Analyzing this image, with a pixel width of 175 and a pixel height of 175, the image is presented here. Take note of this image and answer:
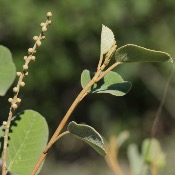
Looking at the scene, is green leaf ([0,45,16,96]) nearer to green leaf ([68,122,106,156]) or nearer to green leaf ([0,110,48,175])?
green leaf ([0,110,48,175])

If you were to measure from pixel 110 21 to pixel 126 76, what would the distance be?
0.55 metres

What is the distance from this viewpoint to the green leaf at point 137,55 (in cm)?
65

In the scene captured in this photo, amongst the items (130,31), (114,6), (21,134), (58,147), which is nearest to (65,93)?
(58,147)

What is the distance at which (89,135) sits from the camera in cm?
64

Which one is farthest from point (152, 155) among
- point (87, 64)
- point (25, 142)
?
point (87, 64)

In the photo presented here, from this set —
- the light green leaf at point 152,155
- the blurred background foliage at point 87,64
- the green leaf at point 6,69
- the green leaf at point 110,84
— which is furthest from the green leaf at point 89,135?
the blurred background foliage at point 87,64

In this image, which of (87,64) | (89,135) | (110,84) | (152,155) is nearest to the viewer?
(89,135)

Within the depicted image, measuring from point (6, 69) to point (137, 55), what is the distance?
253 millimetres

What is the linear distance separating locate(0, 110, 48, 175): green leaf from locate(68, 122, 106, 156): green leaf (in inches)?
5.6

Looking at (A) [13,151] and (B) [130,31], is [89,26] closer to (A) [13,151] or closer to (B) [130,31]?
(B) [130,31]

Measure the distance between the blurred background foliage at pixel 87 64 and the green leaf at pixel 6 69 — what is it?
3.17m

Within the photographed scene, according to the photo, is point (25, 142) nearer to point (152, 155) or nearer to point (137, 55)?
point (137, 55)

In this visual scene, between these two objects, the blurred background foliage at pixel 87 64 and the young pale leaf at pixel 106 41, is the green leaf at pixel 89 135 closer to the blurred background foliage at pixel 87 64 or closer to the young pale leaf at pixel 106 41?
the young pale leaf at pixel 106 41

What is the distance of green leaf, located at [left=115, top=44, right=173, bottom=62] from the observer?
65cm
